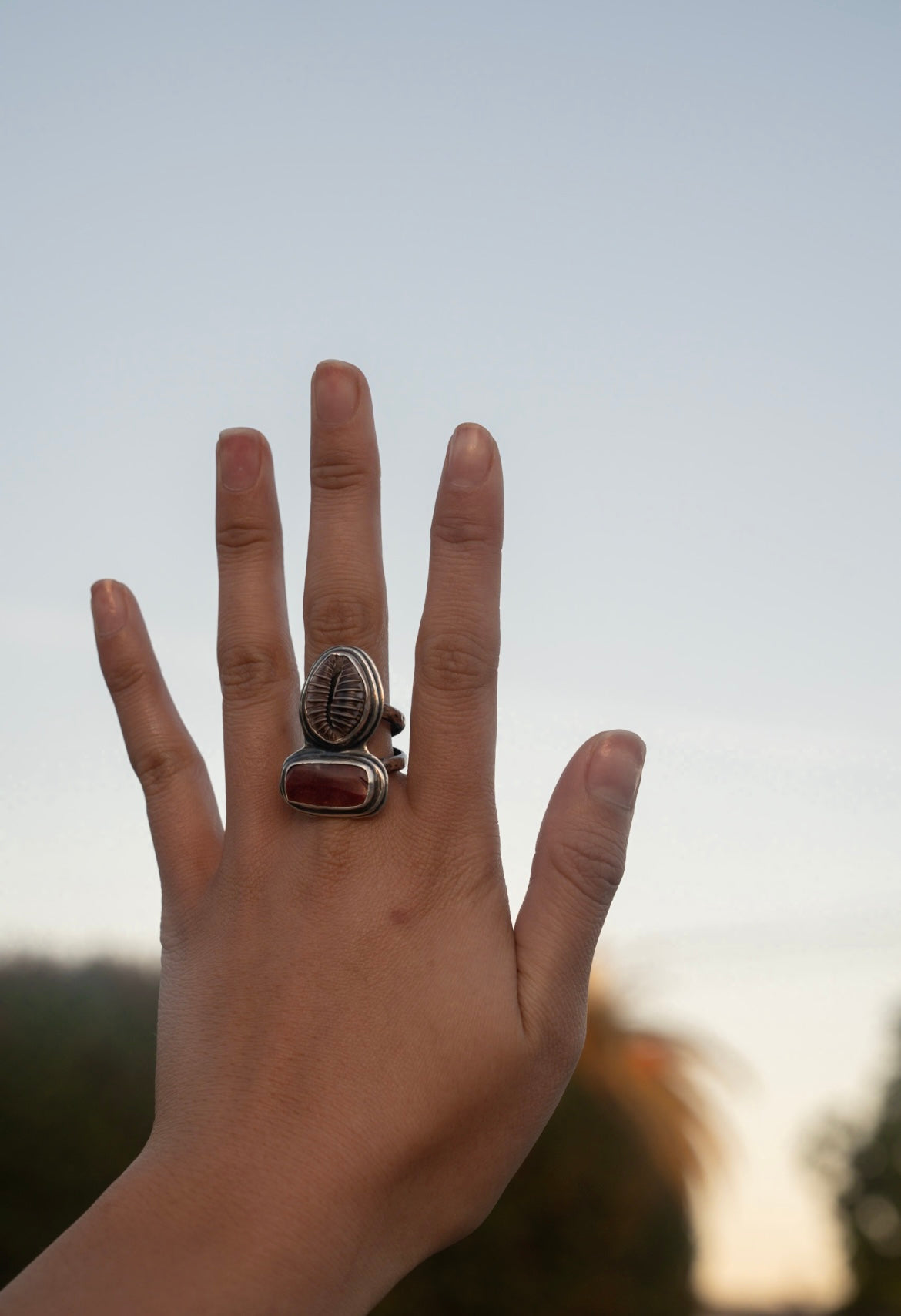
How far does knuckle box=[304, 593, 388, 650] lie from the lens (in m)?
3.74

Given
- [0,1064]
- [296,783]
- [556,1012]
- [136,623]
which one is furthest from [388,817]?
[0,1064]

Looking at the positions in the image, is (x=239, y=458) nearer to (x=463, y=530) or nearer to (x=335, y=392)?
(x=335, y=392)

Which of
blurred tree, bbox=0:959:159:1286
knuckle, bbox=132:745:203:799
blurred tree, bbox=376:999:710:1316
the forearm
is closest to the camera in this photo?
the forearm

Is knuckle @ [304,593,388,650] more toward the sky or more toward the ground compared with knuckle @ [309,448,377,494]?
more toward the ground

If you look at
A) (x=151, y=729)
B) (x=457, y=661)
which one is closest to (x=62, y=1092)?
(x=151, y=729)

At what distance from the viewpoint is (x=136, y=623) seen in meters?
4.29

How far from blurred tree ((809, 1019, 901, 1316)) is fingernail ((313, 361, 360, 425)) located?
46337 millimetres

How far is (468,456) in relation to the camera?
3488 millimetres

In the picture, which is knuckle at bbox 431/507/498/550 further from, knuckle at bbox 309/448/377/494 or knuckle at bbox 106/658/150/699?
knuckle at bbox 106/658/150/699

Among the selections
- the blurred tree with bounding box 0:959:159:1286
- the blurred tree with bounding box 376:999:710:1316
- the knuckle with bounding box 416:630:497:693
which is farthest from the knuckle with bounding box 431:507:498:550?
the blurred tree with bounding box 376:999:710:1316

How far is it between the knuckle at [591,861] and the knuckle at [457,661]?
517mm

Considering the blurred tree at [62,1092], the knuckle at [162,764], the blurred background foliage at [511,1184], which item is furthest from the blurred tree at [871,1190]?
the knuckle at [162,764]

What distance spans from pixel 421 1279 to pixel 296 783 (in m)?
20.9

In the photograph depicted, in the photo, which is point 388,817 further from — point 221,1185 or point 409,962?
point 221,1185
